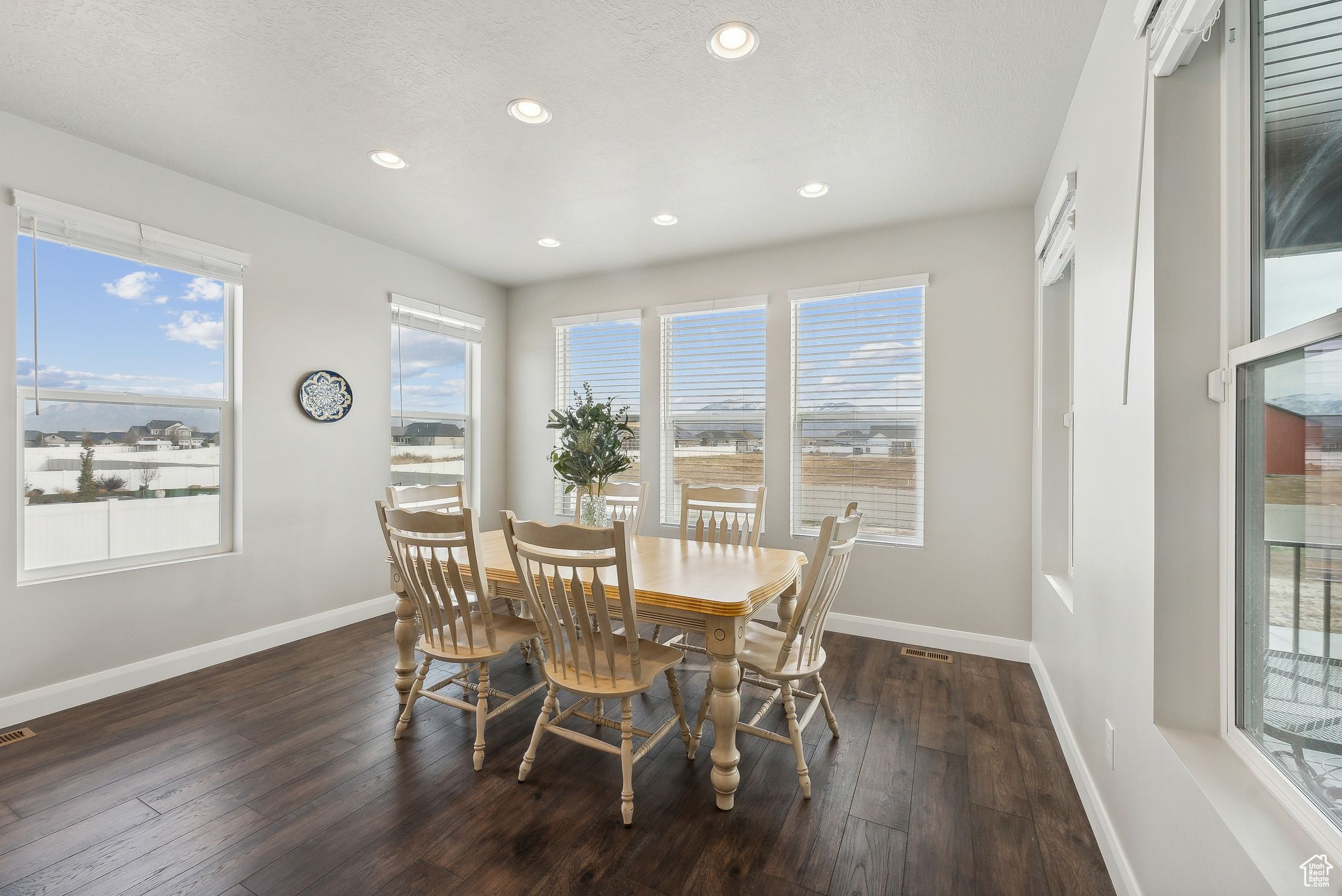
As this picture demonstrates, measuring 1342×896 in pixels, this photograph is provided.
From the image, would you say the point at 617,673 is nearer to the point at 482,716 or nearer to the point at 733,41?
the point at 482,716

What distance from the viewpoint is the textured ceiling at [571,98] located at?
194 cm

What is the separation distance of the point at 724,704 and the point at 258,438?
10.8 feet

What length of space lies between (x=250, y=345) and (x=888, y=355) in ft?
13.5

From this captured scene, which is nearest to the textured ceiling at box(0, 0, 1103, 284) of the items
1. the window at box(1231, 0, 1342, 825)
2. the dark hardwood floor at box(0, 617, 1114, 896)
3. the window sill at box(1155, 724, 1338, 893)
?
the window at box(1231, 0, 1342, 825)

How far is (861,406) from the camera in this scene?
12.7 ft

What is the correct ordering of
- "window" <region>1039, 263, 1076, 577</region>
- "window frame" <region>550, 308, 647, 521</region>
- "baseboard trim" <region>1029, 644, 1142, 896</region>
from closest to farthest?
"baseboard trim" <region>1029, 644, 1142, 896</region>
"window" <region>1039, 263, 1076, 577</region>
"window frame" <region>550, 308, 647, 521</region>

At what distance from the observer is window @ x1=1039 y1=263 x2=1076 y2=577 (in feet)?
9.70

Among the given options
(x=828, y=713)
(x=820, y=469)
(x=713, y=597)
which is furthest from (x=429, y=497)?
(x=820, y=469)

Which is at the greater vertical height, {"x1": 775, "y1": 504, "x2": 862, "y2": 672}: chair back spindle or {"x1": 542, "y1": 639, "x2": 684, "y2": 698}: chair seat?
{"x1": 775, "y1": 504, "x2": 862, "y2": 672}: chair back spindle

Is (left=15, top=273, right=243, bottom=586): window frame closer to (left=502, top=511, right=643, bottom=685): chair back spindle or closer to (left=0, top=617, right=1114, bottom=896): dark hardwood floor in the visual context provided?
(left=0, top=617, right=1114, bottom=896): dark hardwood floor

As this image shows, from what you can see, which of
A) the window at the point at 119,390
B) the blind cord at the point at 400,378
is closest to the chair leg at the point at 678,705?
the window at the point at 119,390

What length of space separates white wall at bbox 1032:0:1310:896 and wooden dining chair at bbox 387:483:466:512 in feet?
9.29

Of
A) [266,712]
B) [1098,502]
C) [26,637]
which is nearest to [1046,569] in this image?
[1098,502]

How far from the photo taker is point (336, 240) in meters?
3.91
